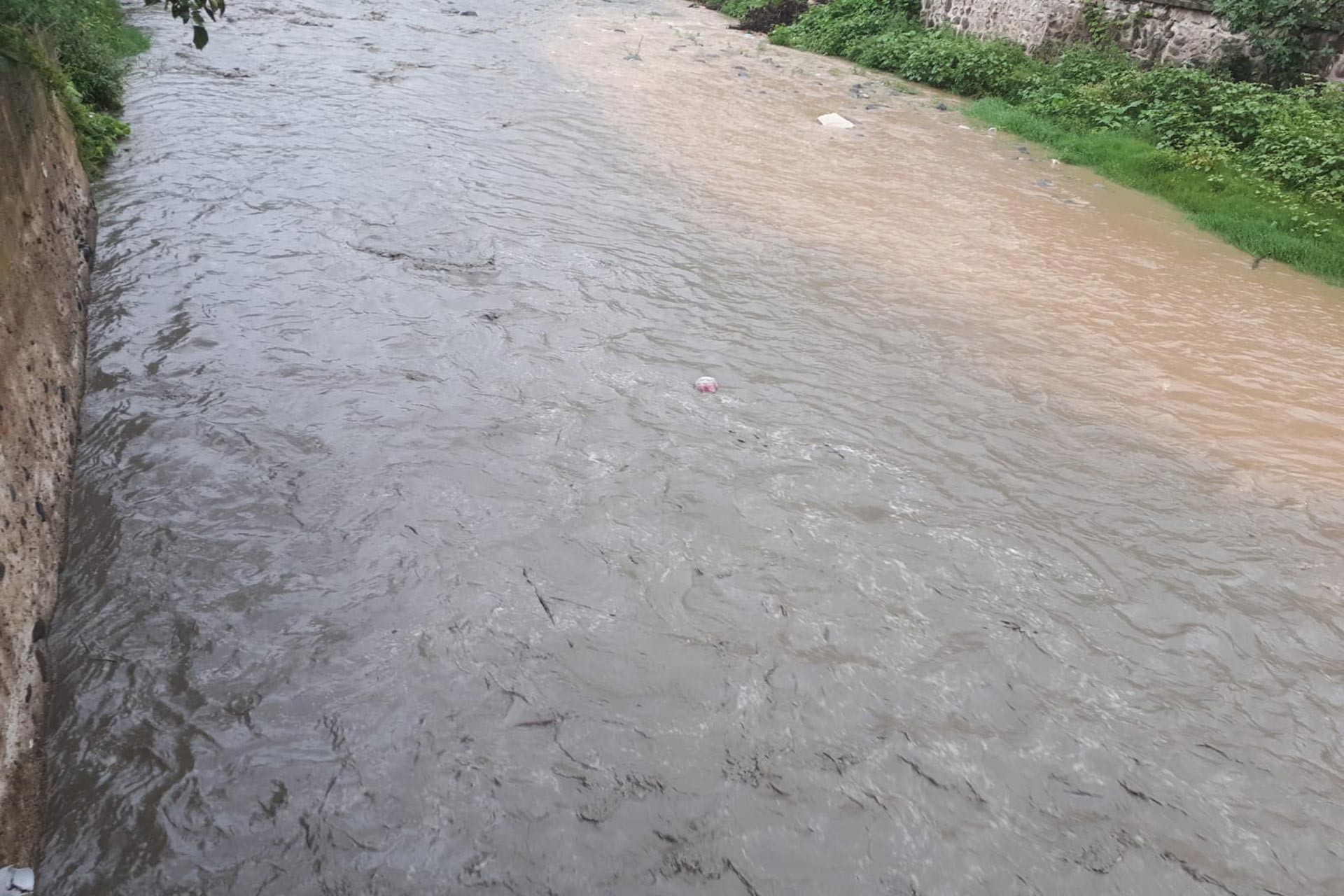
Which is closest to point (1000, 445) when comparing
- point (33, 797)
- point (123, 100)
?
point (33, 797)

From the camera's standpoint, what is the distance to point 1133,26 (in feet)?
44.9

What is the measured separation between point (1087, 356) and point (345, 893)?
18.9 feet

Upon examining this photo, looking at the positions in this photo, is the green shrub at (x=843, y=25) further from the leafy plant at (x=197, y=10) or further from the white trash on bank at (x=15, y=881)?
the white trash on bank at (x=15, y=881)

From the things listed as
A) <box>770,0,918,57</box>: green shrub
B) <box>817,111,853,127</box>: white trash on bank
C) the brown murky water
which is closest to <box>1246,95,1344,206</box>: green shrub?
the brown murky water

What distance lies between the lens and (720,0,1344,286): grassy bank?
895 cm

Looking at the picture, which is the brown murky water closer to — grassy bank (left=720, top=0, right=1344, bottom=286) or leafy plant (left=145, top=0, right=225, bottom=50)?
grassy bank (left=720, top=0, right=1344, bottom=286)

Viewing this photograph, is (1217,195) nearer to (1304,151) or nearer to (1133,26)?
(1304,151)

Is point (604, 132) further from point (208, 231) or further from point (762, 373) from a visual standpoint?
point (762, 373)

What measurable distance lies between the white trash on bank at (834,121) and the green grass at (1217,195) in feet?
7.48

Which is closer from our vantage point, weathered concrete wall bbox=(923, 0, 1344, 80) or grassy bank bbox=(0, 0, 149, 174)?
grassy bank bbox=(0, 0, 149, 174)

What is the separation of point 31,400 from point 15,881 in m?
2.10

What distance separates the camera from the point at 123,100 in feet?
31.6

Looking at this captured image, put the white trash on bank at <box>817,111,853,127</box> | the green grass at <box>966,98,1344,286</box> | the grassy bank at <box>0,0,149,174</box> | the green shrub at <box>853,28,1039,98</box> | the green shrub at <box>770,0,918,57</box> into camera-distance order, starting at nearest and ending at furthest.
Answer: the grassy bank at <box>0,0,149,174</box> < the green grass at <box>966,98,1344,286</box> < the white trash on bank at <box>817,111,853,127</box> < the green shrub at <box>853,28,1039,98</box> < the green shrub at <box>770,0,918,57</box>

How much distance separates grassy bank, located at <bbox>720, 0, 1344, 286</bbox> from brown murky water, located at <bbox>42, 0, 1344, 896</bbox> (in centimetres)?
110
